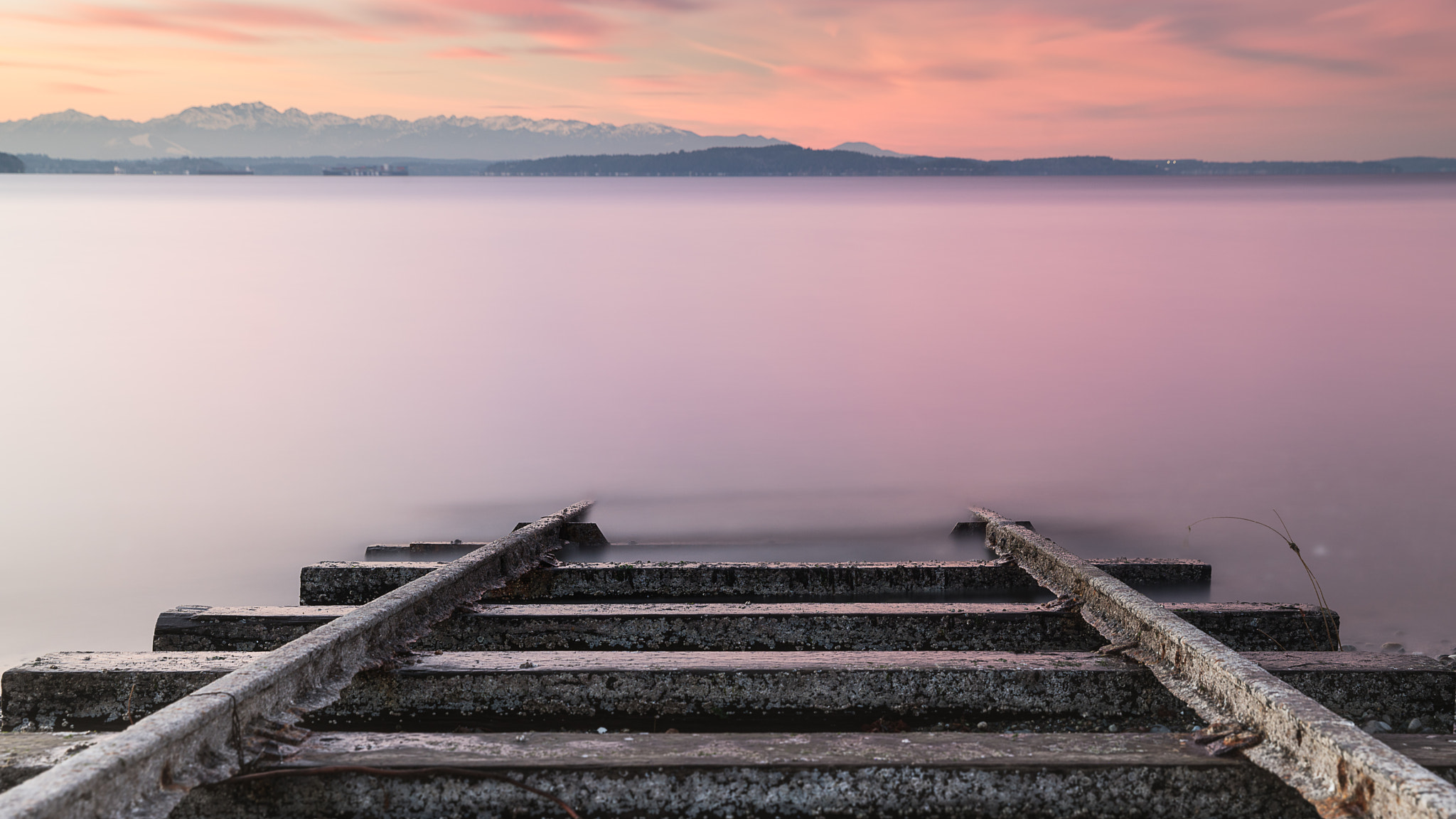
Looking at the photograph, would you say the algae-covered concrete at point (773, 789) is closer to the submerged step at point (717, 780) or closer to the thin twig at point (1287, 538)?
the submerged step at point (717, 780)

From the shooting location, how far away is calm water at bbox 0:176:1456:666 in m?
8.45

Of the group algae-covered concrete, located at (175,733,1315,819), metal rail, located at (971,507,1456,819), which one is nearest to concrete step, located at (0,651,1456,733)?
metal rail, located at (971,507,1456,819)

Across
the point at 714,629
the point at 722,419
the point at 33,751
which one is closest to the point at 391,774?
the point at 33,751

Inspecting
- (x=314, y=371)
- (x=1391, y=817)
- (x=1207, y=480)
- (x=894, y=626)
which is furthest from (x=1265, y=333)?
(x=1391, y=817)

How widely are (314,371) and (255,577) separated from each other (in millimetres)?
11203

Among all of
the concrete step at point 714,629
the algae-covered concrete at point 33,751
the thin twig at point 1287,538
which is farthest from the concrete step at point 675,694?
the thin twig at point 1287,538

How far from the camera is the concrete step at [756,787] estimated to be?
2.69 meters

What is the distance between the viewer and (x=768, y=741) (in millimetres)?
2896

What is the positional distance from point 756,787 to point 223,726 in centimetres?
143

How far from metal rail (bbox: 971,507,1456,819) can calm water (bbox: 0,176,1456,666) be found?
11.7ft

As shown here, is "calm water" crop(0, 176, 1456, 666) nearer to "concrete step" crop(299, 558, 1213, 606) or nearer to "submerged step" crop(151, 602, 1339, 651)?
"concrete step" crop(299, 558, 1213, 606)

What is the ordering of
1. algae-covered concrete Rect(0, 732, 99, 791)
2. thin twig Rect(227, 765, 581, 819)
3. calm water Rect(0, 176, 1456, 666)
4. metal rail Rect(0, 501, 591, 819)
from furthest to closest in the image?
calm water Rect(0, 176, 1456, 666) < algae-covered concrete Rect(0, 732, 99, 791) < thin twig Rect(227, 765, 581, 819) < metal rail Rect(0, 501, 591, 819)

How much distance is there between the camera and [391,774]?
2.69 meters

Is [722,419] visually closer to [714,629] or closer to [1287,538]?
[1287,538]
